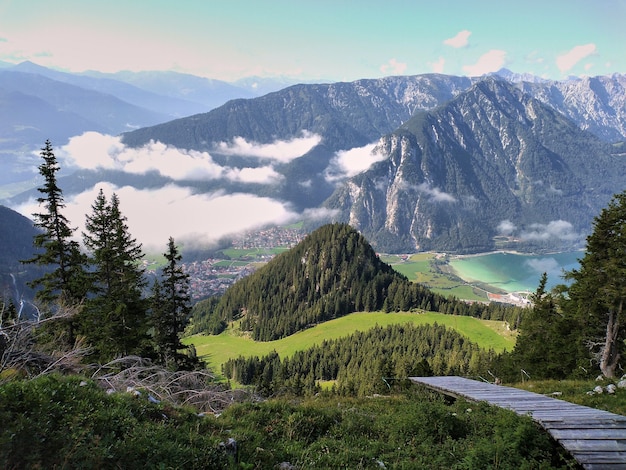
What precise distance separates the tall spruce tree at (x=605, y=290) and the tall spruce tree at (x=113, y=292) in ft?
96.8

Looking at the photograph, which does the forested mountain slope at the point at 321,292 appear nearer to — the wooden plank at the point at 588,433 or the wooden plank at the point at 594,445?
the wooden plank at the point at 588,433

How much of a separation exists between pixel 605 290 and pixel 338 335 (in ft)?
294

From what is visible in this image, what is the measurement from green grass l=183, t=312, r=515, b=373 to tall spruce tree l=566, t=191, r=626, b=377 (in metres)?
65.5

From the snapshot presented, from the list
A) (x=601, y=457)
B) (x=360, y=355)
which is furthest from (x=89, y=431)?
(x=360, y=355)

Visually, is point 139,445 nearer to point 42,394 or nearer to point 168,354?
point 42,394

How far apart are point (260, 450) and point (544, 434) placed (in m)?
6.30

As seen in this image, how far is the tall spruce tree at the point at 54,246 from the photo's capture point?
2180 cm

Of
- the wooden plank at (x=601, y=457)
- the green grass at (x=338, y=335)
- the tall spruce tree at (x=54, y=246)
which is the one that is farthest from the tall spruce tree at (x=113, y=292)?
the green grass at (x=338, y=335)

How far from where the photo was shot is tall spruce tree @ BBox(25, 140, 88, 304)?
2180cm

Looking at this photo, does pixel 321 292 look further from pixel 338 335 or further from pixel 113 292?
pixel 113 292

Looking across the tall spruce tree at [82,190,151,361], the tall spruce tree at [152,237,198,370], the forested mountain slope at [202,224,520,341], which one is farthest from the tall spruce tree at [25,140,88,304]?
the forested mountain slope at [202,224,520,341]

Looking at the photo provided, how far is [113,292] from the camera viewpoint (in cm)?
2402

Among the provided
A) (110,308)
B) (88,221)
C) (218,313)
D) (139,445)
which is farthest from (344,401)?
(218,313)

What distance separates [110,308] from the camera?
2348 centimetres
